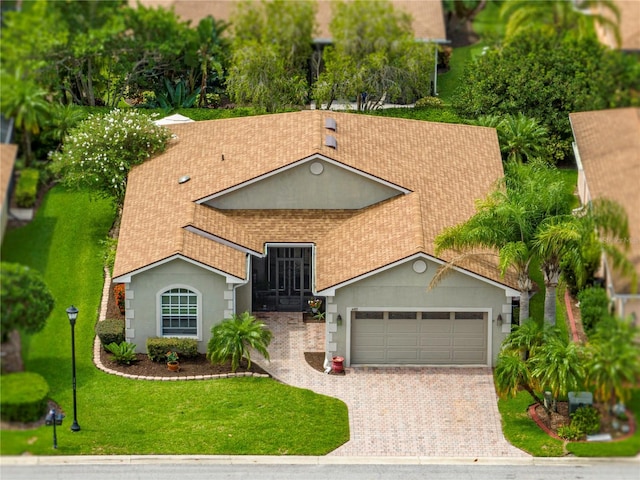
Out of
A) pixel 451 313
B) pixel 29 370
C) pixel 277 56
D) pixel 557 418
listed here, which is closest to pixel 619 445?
pixel 557 418

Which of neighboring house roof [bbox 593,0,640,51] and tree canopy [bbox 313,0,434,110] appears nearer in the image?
neighboring house roof [bbox 593,0,640,51]

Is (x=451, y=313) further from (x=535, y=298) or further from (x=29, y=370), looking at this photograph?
(x=29, y=370)

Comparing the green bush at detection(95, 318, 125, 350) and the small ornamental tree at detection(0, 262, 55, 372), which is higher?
the small ornamental tree at detection(0, 262, 55, 372)

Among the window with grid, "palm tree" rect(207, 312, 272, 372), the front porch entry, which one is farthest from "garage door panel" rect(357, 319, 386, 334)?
the window with grid

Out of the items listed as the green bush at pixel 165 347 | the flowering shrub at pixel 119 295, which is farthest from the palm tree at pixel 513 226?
the flowering shrub at pixel 119 295

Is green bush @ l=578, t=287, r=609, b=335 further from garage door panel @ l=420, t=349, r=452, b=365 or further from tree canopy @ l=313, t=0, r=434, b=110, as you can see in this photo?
tree canopy @ l=313, t=0, r=434, b=110

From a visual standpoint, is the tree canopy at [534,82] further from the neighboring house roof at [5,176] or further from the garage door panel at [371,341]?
the neighboring house roof at [5,176]
